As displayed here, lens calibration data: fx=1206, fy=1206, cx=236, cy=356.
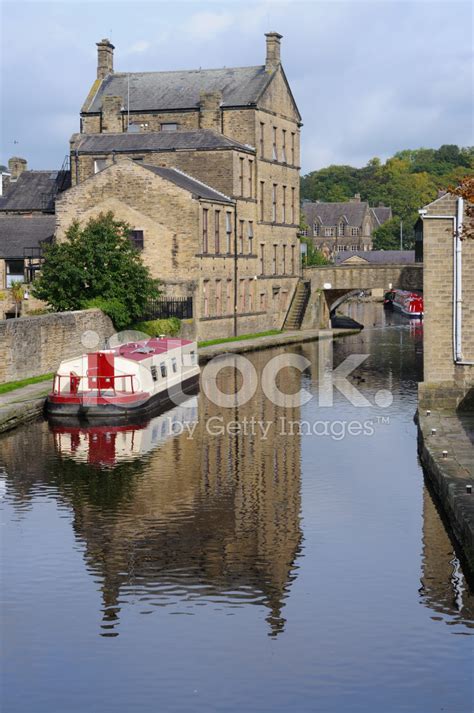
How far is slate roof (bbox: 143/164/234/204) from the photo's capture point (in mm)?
58406

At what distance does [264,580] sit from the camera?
62.6 ft

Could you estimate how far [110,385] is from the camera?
117ft

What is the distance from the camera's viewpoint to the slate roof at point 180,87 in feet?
221

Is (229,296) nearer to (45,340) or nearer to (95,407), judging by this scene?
(45,340)

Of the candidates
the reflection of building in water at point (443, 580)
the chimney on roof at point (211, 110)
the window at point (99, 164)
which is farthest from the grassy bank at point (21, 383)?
the chimney on roof at point (211, 110)

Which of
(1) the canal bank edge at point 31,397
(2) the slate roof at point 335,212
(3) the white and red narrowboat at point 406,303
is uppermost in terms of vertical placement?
(2) the slate roof at point 335,212

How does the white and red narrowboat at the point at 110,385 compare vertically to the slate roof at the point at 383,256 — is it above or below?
below

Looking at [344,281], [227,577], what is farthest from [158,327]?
[227,577]

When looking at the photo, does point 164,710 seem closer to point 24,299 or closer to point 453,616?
point 453,616

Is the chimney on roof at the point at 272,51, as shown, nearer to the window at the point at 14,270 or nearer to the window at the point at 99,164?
the window at the point at 99,164

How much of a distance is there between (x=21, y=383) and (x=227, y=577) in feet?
69.2

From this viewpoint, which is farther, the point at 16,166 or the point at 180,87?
the point at 16,166

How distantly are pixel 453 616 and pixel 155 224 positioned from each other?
4272cm

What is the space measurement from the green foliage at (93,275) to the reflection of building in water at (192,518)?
16619 millimetres
